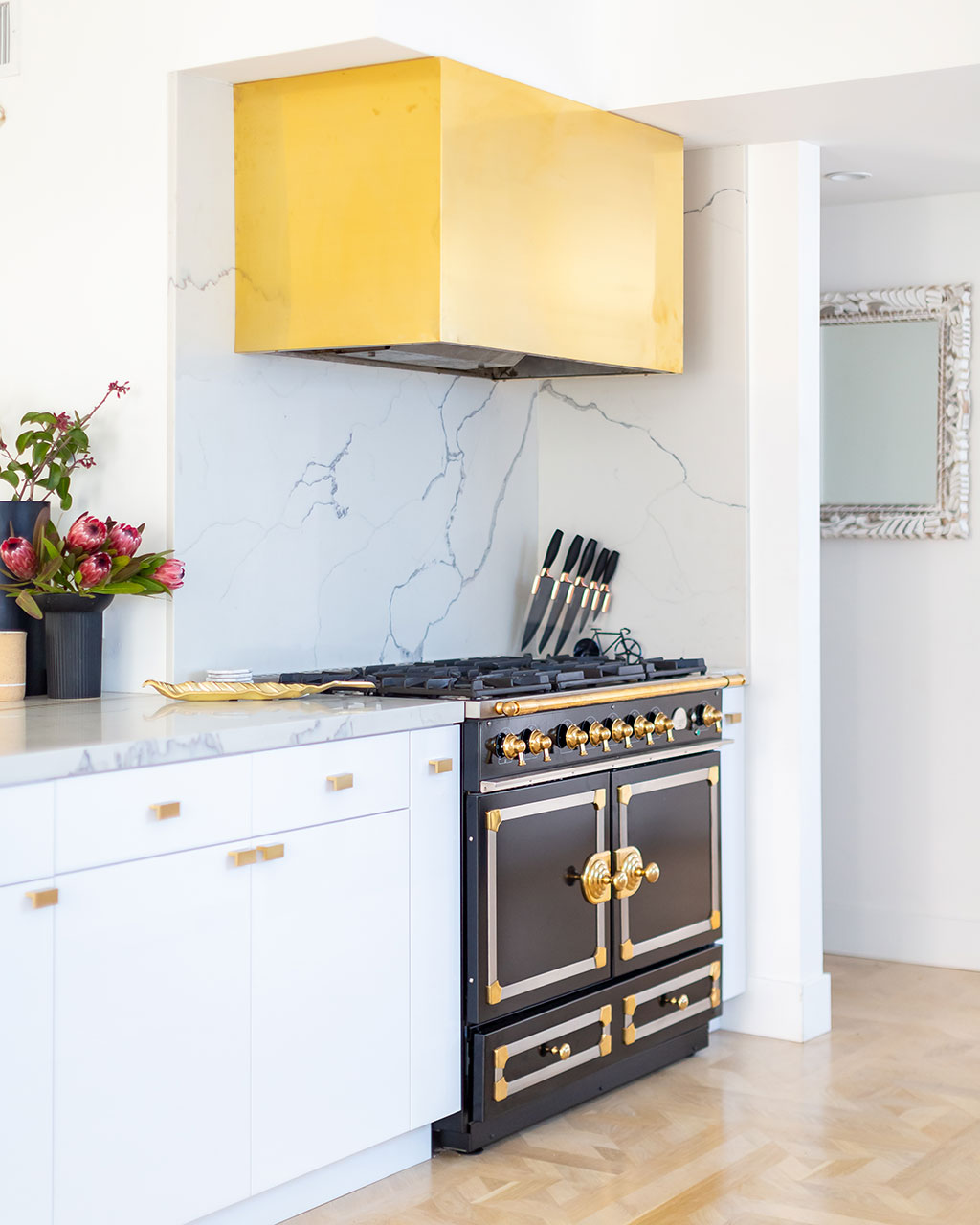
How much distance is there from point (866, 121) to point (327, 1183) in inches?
105

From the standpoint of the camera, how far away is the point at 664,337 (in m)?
3.86

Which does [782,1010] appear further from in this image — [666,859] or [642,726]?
[642,726]

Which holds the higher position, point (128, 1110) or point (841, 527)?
point (841, 527)

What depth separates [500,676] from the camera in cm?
324

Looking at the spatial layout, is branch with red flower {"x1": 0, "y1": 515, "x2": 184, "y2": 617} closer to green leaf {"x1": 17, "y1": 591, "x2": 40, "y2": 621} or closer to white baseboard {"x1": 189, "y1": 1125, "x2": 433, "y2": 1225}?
green leaf {"x1": 17, "y1": 591, "x2": 40, "y2": 621}

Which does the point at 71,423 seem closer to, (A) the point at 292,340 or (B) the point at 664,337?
(A) the point at 292,340

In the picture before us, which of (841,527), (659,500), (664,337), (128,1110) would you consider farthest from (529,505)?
(128,1110)

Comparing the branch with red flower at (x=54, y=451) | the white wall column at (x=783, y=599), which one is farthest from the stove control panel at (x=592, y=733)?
the branch with red flower at (x=54, y=451)

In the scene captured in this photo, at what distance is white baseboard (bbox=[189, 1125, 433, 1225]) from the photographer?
270 centimetres

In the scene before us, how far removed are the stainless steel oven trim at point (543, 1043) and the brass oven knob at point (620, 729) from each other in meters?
0.58

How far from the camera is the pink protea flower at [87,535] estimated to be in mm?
3037

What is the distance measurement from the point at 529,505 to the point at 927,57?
5.19 feet

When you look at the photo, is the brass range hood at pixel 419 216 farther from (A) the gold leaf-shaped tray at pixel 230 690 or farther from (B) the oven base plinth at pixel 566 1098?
(B) the oven base plinth at pixel 566 1098

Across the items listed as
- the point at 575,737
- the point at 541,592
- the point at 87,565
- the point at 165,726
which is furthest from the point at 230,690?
the point at 541,592
